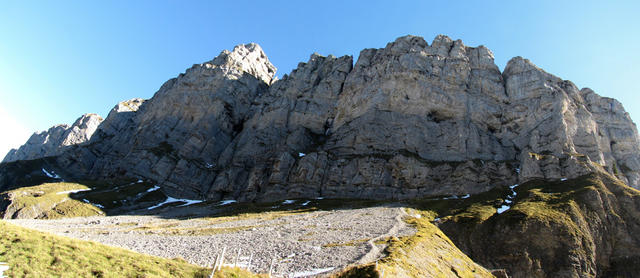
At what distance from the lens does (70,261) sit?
2103 centimetres

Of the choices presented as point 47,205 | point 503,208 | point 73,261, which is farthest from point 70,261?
point 47,205

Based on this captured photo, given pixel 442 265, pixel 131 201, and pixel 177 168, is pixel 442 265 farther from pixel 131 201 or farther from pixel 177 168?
pixel 177 168

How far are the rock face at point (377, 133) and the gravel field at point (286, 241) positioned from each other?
31.6 metres

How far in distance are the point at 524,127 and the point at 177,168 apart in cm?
11088

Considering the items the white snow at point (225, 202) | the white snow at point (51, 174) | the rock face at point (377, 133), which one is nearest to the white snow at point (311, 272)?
the rock face at point (377, 133)

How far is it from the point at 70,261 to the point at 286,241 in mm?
22922

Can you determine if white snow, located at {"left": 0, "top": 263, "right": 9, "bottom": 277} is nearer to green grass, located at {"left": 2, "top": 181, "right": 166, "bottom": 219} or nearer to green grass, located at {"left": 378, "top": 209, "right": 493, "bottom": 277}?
green grass, located at {"left": 378, "top": 209, "right": 493, "bottom": 277}

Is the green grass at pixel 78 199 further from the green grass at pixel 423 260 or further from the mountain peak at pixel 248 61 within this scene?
the green grass at pixel 423 260

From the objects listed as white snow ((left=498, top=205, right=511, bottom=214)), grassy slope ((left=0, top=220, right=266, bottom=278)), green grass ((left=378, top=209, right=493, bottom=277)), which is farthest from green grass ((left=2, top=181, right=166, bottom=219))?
white snow ((left=498, top=205, right=511, bottom=214))

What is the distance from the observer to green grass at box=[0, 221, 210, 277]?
19.6m

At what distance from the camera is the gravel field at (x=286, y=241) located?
99.1ft

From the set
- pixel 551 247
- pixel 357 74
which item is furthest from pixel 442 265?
pixel 357 74

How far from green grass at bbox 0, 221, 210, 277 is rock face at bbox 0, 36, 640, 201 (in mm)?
70870

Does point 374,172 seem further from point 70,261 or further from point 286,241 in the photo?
point 70,261
